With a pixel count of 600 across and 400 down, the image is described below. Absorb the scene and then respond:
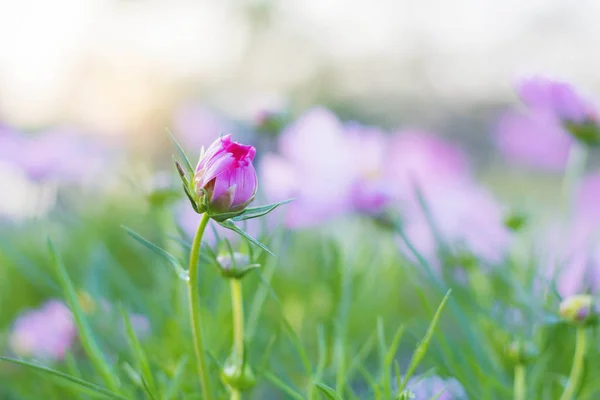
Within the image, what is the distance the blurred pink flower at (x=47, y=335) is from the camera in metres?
0.44

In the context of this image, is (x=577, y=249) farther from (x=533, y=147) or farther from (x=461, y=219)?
(x=533, y=147)

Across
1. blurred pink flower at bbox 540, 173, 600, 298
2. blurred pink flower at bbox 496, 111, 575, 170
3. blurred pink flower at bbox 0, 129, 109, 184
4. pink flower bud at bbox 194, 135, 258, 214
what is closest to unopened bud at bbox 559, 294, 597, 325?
blurred pink flower at bbox 540, 173, 600, 298

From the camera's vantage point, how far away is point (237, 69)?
99.2 inches

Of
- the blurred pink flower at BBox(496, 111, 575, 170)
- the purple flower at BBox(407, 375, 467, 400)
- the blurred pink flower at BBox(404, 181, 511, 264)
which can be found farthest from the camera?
the blurred pink flower at BBox(496, 111, 575, 170)

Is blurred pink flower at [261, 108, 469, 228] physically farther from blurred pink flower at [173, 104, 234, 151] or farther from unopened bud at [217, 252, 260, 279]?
blurred pink flower at [173, 104, 234, 151]

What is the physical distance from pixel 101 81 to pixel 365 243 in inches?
66.9

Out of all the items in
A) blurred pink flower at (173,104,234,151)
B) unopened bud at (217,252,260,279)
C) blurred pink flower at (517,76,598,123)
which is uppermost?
blurred pink flower at (517,76,598,123)

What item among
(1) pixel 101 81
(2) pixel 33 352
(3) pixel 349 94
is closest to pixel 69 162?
(2) pixel 33 352

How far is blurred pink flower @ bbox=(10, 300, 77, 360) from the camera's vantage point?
438 millimetres

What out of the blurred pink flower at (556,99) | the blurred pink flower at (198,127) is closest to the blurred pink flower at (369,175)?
the blurred pink flower at (556,99)

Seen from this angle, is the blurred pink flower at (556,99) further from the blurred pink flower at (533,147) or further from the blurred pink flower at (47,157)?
the blurred pink flower at (533,147)

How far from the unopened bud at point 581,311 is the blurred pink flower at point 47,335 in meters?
0.29

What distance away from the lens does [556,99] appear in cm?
43

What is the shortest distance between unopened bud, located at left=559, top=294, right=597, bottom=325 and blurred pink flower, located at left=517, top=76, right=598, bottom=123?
0.19m
